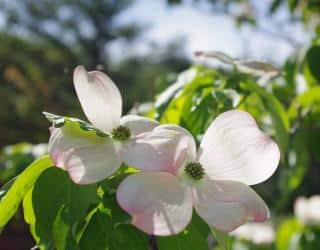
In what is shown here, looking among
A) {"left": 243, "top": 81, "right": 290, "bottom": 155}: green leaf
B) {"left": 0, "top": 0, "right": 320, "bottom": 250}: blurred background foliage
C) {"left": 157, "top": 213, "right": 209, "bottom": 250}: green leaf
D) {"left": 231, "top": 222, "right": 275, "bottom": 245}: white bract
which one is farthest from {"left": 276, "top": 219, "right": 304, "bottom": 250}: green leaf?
{"left": 157, "top": 213, "right": 209, "bottom": 250}: green leaf

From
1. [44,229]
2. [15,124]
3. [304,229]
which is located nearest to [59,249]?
[44,229]

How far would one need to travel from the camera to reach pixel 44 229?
49 centimetres

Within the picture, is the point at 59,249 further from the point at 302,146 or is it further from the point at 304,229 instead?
the point at 304,229

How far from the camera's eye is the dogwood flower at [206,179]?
0.43 metres

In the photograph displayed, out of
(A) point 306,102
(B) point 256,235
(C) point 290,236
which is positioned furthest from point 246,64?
(B) point 256,235

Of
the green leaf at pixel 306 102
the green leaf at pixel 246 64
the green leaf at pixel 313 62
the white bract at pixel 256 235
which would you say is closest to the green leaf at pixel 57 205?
the green leaf at pixel 246 64

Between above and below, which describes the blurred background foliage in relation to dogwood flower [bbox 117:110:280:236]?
below

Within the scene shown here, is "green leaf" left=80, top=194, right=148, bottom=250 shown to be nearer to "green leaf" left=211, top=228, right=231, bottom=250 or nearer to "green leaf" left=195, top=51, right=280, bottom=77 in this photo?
"green leaf" left=211, top=228, right=231, bottom=250

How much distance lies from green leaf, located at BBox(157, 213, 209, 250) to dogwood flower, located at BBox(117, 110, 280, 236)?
3 cm

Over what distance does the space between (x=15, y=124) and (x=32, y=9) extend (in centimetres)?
446

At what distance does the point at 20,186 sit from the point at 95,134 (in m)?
0.08

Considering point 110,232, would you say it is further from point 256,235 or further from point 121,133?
point 256,235

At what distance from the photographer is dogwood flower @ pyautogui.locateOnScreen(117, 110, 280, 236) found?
1.42ft

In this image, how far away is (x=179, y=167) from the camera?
47 centimetres
